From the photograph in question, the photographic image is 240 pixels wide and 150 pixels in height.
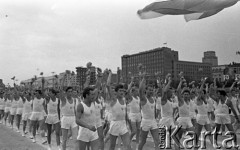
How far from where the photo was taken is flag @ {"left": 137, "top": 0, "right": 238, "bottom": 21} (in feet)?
15.3

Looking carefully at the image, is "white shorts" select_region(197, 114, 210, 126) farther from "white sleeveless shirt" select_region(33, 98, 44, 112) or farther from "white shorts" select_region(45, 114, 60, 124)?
"white sleeveless shirt" select_region(33, 98, 44, 112)

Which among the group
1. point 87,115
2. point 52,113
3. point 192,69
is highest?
point 192,69

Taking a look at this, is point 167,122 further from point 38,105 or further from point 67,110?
point 38,105

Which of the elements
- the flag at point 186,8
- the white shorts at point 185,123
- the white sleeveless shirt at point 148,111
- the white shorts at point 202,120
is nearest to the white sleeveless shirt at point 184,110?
the white shorts at point 185,123

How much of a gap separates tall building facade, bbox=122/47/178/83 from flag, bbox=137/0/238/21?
Result: 80.2m

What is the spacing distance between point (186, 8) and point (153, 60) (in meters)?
94.1

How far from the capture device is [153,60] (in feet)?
323

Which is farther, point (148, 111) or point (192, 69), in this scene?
point (192, 69)

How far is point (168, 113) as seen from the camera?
9117 mm

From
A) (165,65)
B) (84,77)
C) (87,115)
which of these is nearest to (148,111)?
(87,115)

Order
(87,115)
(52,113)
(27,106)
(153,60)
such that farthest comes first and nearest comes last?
1. (153,60)
2. (27,106)
3. (52,113)
4. (87,115)

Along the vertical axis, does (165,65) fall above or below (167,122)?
above

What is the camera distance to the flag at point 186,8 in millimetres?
4672

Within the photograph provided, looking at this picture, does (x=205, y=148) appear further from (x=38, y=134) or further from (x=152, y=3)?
(x=38, y=134)
